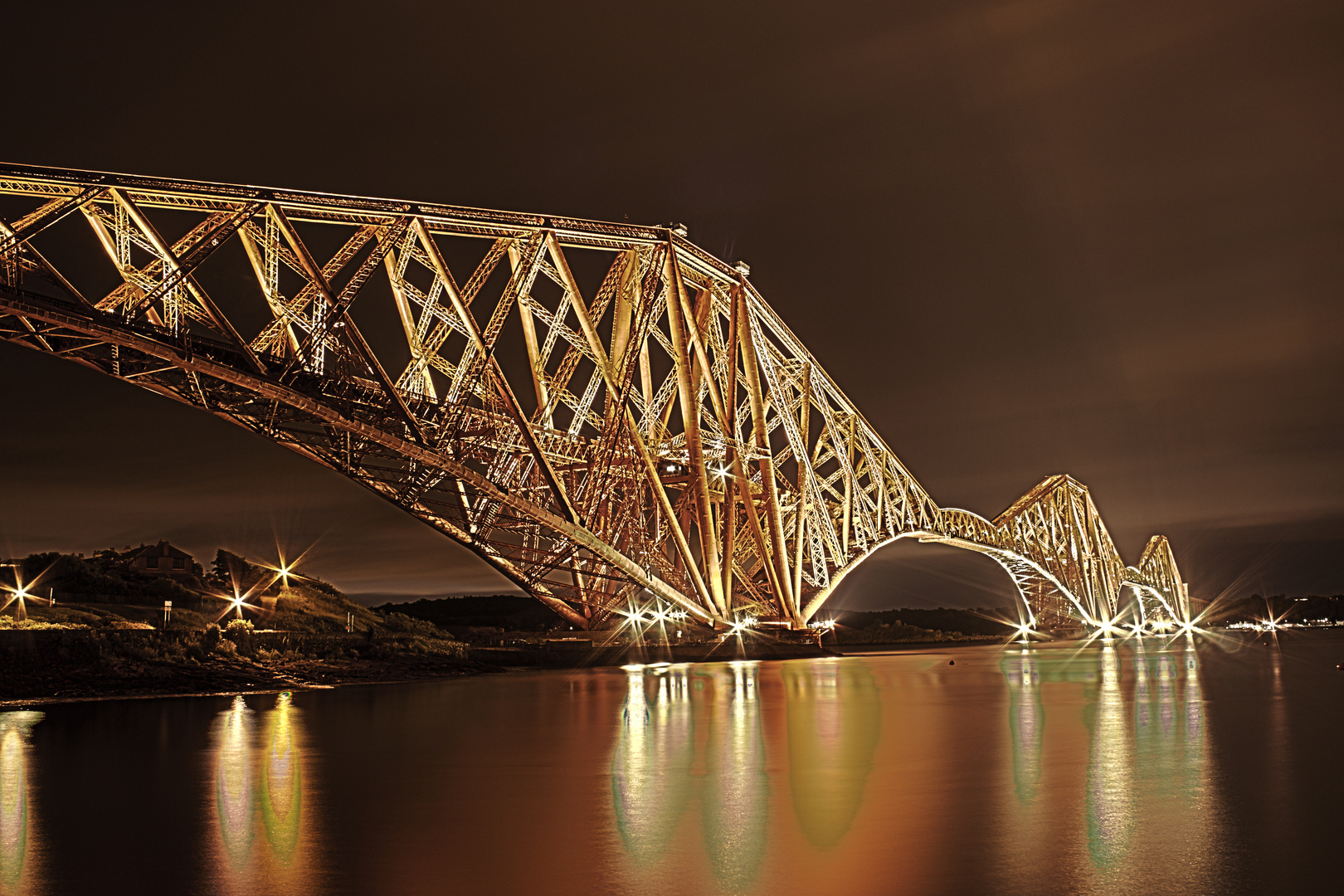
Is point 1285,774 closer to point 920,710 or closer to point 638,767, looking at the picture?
point 638,767

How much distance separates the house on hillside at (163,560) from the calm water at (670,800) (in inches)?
1980

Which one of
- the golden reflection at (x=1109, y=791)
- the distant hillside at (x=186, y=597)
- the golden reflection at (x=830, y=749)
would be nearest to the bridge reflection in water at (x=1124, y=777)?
the golden reflection at (x=1109, y=791)

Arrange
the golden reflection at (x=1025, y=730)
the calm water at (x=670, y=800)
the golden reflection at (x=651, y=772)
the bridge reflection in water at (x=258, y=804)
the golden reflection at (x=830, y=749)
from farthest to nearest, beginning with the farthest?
the golden reflection at (x=1025, y=730) < the golden reflection at (x=830, y=749) < the golden reflection at (x=651, y=772) < the bridge reflection in water at (x=258, y=804) < the calm water at (x=670, y=800)

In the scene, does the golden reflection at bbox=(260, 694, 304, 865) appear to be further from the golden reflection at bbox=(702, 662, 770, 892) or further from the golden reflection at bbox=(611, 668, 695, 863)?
the golden reflection at bbox=(702, 662, 770, 892)

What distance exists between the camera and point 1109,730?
23.8m

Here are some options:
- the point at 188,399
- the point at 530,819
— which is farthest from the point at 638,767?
the point at 188,399

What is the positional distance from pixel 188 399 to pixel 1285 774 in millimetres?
29132

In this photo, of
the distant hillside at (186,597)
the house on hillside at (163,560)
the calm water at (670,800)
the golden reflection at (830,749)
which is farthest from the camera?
the house on hillside at (163,560)

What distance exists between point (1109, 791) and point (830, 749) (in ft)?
20.3

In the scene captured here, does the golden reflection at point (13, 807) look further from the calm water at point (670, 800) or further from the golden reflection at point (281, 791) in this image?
the golden reflection at point (281, 791)

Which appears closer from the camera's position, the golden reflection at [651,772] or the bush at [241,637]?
the golden reflection at [651,772]

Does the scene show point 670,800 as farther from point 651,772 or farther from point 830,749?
point 830,749

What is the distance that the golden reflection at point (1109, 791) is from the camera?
1140cm

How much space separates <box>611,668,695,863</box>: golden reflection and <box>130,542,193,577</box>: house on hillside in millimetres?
55571
